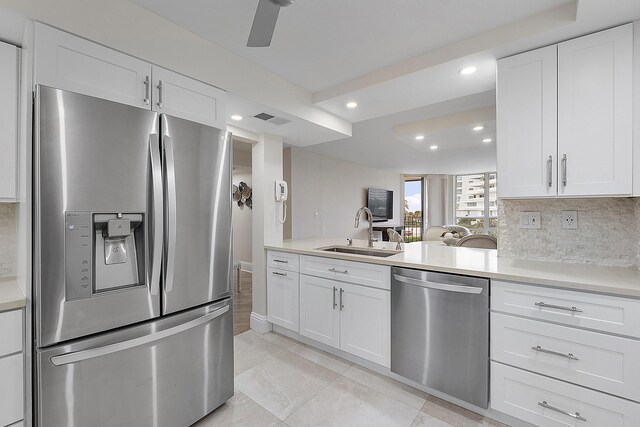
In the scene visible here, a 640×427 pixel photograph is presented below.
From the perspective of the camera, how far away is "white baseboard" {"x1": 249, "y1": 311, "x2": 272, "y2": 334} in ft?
9.96

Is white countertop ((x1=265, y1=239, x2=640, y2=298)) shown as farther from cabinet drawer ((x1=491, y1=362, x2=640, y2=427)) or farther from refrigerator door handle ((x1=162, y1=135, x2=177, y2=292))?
refrigerator door handle ((x1=162, y1=135, x2=177, y2=292))

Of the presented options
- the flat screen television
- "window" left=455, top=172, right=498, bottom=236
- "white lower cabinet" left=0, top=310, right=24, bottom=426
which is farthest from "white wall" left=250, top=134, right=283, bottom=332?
"window" left=455, top=172, right=498, bottom=236

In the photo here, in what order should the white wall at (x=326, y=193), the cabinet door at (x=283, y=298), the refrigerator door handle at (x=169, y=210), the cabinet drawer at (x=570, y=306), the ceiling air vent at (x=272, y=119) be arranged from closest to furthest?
the cabinet drawer at (x=570, y=306) < the refrigerator door handle at (x=169, y=210) < the ceiling air vent at (x=272, y=119) < the cabinet door at (x=283, y=298) < the white wall at (x=326, y=193)

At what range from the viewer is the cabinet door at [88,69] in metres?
1.26

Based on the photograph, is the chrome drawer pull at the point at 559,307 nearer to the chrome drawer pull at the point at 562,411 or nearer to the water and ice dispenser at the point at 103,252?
the chrome drawer pull at the point at 562,411

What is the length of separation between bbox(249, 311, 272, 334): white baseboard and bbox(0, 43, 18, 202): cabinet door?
2.22 metres

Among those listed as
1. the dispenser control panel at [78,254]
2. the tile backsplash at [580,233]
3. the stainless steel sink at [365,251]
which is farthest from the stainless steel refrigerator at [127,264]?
the tile backsplash at [580,233]

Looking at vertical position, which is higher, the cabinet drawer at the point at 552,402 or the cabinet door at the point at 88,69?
the cabinet door at the point at 88,69

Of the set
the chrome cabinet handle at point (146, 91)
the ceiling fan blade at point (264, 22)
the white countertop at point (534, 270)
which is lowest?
the white countertop at point (534, 270)

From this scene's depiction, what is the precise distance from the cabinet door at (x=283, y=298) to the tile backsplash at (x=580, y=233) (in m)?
1.80

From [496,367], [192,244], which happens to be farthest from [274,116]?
[496,367]

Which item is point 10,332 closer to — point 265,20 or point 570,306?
point 265,20

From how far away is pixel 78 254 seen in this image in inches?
49.8

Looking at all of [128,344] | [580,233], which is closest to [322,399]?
[128,344]
